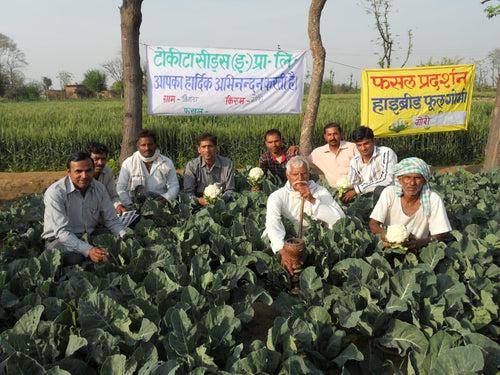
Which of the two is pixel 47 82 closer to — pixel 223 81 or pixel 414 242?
pixel 223 81

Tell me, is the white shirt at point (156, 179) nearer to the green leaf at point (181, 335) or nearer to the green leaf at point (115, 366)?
the green leaf at point (181, 335)

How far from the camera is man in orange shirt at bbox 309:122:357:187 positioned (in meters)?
5.41

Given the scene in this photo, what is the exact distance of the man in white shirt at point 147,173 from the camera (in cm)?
491

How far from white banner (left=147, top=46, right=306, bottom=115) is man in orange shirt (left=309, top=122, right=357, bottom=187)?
2.59 metres

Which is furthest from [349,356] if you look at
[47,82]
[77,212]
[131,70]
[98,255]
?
[47,82]

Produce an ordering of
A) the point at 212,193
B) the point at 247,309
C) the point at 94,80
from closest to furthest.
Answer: the point at 247,309, the point at 212,193, the point at 94,80

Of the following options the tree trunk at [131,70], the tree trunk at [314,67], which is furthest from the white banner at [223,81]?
the tree trunk at [131,70]

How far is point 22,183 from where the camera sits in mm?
8781

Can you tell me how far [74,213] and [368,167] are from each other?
331 centimetres

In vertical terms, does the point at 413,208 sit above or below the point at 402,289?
above

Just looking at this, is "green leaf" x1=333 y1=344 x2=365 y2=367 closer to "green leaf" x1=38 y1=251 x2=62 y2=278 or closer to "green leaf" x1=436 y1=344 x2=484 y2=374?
"green leaf" x1=436 y1=344 x2=484 y2=374

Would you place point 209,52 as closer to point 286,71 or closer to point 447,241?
point 286,71

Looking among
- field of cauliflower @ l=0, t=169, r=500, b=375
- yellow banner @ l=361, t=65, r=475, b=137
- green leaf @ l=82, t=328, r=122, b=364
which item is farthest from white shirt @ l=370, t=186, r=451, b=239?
yellow banner @ l=361, t=65, r=475, b=137

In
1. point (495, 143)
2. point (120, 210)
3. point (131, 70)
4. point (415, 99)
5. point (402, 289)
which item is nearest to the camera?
point (402, 289)
